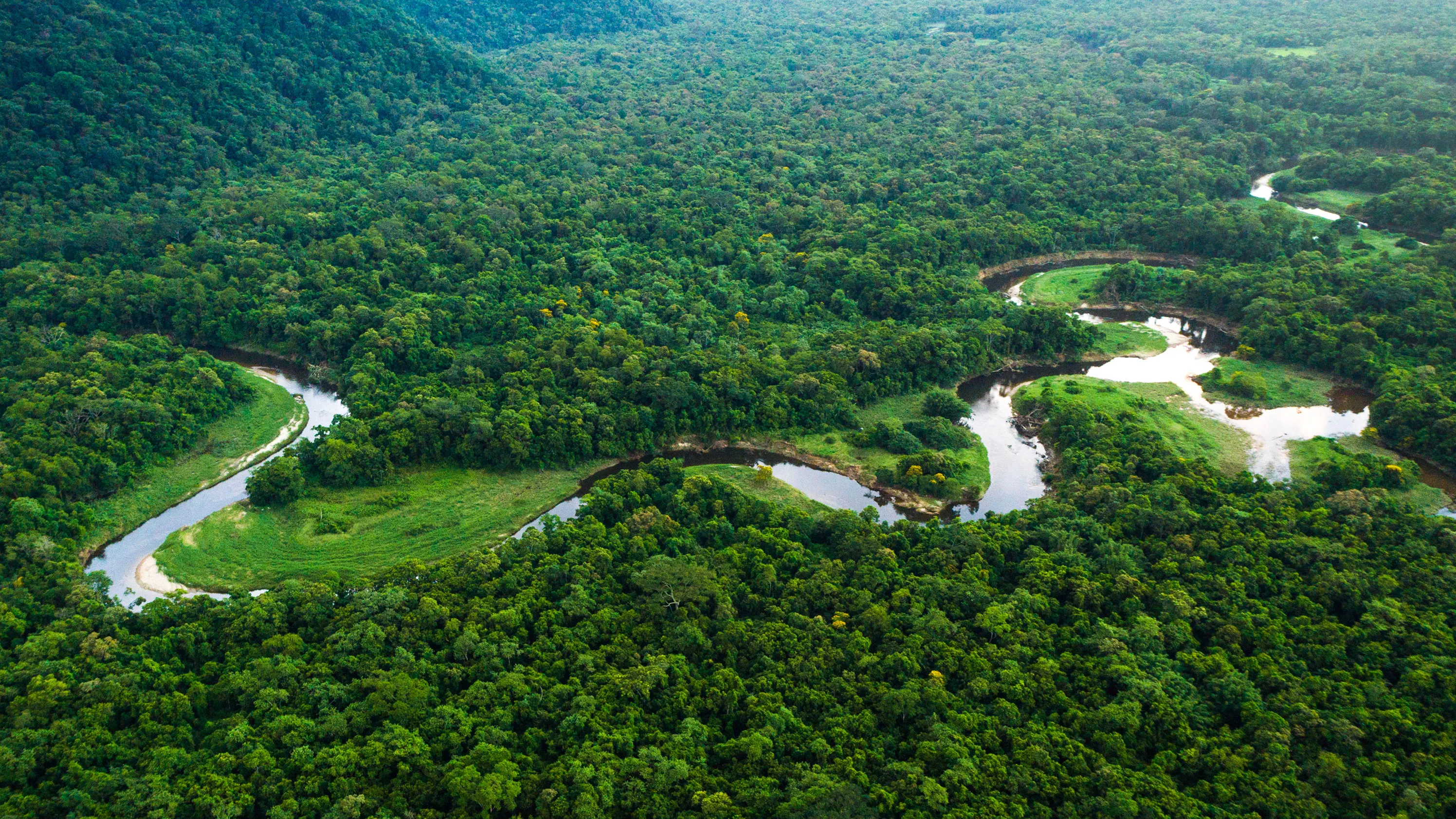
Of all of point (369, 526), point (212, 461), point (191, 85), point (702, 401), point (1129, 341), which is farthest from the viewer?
point (191, 85)

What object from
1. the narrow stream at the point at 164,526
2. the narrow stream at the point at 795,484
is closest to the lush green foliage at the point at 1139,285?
the narrow stream at the point at 795,484

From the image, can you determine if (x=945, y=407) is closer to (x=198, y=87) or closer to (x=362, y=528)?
(x=362, y=528)

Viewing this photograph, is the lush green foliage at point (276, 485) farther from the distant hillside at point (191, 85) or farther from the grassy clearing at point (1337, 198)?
the grassy clearing at point (1337, 198)

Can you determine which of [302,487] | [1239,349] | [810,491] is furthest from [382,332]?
[1239,349]

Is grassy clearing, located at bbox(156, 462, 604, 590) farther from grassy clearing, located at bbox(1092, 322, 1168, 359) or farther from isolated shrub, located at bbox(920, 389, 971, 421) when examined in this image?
grassy clearing, located at bbox(1092, 322, 1168, 359)

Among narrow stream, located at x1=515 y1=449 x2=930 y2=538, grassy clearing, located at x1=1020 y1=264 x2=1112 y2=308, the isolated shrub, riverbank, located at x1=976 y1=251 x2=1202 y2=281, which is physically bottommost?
narrow stream, located at x1=515 y1=449 x2=930 y2=538

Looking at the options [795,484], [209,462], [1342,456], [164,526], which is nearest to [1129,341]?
[1342,456]

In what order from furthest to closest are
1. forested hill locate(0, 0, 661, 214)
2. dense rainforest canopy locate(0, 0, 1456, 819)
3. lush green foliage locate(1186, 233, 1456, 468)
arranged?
forested hill locate(0, 0, 661, 214) → lush green foliage locate(1186, 233, 1456, 468) → dense rainforest canopy locate(0, 0, 1456, 819)

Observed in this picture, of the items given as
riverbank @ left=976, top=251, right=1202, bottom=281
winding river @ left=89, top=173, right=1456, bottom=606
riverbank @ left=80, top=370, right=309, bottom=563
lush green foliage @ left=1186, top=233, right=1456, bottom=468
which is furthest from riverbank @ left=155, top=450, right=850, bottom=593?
lush green foliage @ left=1186, top=233, right=1456, bottom=468
